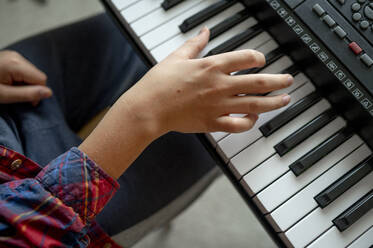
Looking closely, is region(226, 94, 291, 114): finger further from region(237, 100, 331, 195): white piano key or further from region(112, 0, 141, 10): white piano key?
region(112, 0, 141, 10): white piano key

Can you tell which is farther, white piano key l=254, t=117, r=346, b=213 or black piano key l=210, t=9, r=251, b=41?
black piano key l=210, t=9, r=251, b=41

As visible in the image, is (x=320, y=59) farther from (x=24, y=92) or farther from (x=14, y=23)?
(x=14, y=23)

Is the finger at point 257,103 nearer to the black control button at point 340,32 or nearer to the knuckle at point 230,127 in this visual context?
the knuckle at point 230,127

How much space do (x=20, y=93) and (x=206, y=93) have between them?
17.1 inches

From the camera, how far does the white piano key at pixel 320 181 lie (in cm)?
60

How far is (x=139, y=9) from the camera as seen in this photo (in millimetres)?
735

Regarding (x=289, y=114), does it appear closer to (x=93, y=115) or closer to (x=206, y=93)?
(x=206, y=93)

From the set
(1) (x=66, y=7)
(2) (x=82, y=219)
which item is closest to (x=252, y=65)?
(2) (x=82, y=219)

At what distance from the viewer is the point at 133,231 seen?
0.76 m

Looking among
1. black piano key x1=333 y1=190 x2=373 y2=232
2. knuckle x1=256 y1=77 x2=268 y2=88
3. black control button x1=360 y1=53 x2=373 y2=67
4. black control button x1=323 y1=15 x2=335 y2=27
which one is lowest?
black piano key x1=333 y1=190 x2=373 y2=232

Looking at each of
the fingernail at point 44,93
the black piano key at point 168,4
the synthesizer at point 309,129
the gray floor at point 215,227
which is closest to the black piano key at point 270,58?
the synthesizer at point 309,129

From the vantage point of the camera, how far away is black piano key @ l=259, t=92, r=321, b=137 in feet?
2.13

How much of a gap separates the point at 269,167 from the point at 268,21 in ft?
1.03

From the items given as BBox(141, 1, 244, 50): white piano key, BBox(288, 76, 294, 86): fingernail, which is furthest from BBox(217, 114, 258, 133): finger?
BBox(141, 1, 244, 50): white piano key
